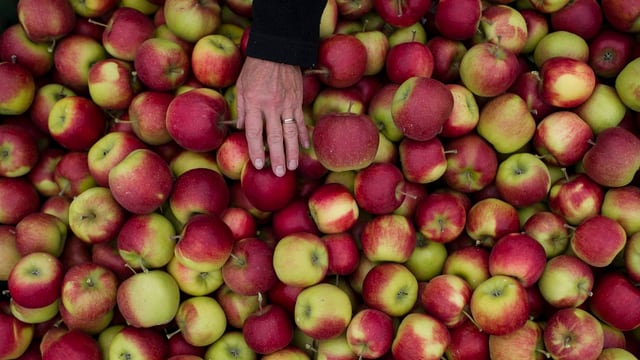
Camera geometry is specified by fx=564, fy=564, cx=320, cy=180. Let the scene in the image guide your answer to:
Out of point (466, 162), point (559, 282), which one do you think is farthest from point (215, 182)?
point (559, 282)

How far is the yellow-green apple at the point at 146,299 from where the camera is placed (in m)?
1.70

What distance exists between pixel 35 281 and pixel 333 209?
946 mm

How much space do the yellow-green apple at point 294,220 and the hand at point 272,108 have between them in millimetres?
148

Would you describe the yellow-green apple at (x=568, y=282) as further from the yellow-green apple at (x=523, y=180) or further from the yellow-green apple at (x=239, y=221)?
the yellow-green apple at (x=239, y=221)

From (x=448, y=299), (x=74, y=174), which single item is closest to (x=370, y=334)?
(x=448, y=299)

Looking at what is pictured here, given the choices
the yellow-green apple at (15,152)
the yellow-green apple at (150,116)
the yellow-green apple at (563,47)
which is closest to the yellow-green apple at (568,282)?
the yellow-green apple at (563,47)

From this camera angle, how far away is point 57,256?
1.90 metres

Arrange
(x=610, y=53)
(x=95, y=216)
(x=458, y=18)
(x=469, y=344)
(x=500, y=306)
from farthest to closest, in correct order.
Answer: (x=610, y=53), (x=458, y=18), (x=95, y=216), (x=469, y=344), (x=500, y=306)

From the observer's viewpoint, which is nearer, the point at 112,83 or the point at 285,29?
the point at 285,29

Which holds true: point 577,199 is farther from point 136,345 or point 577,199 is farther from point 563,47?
point 136,345

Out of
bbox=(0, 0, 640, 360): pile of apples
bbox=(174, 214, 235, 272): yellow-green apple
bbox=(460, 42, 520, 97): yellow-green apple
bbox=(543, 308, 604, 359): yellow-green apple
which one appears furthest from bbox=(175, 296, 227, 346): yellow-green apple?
bbox=(460, 42, 520, 97): yellow-green apple

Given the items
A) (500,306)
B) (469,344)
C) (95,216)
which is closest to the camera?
(500,306)

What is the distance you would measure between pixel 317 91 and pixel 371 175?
39cm

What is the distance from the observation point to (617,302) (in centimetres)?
170
